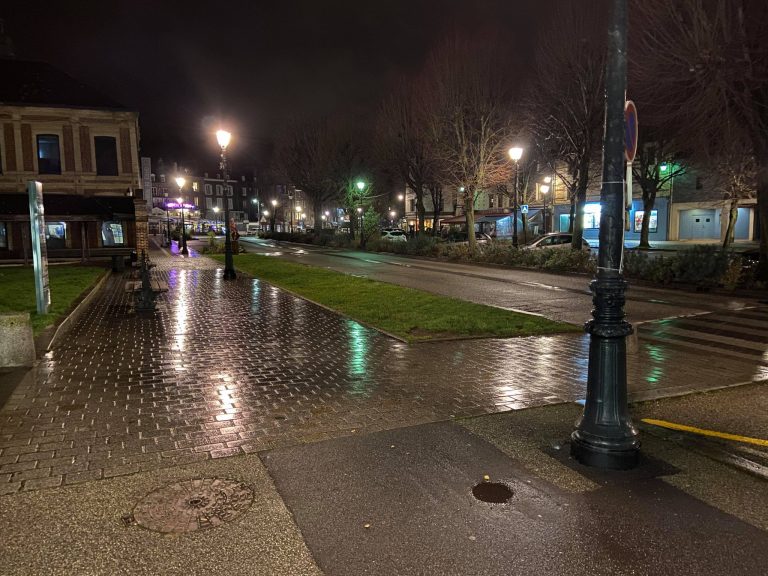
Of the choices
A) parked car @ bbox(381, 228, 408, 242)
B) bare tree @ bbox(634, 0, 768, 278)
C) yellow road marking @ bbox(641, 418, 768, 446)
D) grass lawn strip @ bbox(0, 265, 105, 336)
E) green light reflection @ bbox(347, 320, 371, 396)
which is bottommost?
yellow road marking @ bbox(641, 418, 768, 446)

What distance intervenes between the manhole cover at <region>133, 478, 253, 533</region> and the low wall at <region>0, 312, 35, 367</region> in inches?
183

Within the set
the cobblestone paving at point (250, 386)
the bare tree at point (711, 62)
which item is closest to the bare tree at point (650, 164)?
the bare tree at point (711, 62)

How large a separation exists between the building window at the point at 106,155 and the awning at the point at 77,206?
1.93 meters

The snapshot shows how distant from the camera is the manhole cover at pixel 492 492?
3779 millimetres

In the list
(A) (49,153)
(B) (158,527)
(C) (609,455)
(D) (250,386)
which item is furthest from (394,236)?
(B) (158,527)

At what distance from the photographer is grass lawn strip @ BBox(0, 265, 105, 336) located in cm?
1053

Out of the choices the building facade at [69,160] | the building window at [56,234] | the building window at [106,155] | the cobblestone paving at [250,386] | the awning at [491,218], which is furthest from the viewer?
the awning at [491,218]

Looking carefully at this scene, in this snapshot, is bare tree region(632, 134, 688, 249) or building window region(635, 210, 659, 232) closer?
bare tree region(632, 134, 688, 249)

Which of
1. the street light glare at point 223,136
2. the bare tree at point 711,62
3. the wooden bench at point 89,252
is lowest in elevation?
the wooden bench at point 89,252

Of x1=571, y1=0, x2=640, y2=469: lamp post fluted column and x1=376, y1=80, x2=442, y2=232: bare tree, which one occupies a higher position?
x1=376, y1=80, x2=442, y2=232: bare tree

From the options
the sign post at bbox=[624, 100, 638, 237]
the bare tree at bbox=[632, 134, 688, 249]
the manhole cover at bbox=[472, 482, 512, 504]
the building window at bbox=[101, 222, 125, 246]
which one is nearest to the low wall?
the manhole cover at bbox=[472, 482, 512, 504]

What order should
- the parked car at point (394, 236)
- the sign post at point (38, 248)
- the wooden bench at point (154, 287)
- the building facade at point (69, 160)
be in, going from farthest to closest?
the parked car at point (394, 236) < the building facade at point (69, 160) < the wooden bench at point (154, 287) < the sign post at point (38, 248)

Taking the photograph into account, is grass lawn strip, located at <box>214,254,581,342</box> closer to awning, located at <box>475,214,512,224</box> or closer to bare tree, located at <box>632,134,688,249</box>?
bare tree, located at <box>632,134,688,249</box>

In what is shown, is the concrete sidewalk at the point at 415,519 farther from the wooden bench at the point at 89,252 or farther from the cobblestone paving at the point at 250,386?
the wooden bench at the point at 89,252
